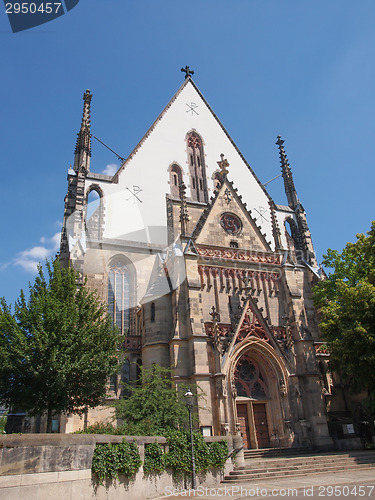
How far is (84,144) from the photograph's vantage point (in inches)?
1176

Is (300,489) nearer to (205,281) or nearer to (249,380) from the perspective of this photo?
(249,380)

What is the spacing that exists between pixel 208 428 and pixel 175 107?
28.0 metres

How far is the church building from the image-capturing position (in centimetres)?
2112

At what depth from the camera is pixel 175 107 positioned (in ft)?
118

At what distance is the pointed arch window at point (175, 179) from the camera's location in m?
31.9

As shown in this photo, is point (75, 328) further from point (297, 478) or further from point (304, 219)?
point (304, 219)

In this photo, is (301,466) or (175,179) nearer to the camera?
(301,466)

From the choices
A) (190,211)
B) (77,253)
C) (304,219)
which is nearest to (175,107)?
(190,211)

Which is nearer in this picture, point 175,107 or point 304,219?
point 304,219

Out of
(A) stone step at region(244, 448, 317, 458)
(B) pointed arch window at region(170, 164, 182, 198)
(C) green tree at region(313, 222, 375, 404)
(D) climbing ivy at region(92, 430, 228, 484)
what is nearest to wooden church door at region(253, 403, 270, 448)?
(A) stone step at region(244, 448, 317, 458)

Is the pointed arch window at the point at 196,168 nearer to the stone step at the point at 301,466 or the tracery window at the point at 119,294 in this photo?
the tracery window at the point at 119,294

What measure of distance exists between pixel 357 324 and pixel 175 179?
19001mm

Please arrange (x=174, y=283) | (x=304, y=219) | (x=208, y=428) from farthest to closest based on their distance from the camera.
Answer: (x=304, y=219), (x=174, y=283), (x=208, y=428)

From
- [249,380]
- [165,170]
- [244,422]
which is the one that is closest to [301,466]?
[244,422]
